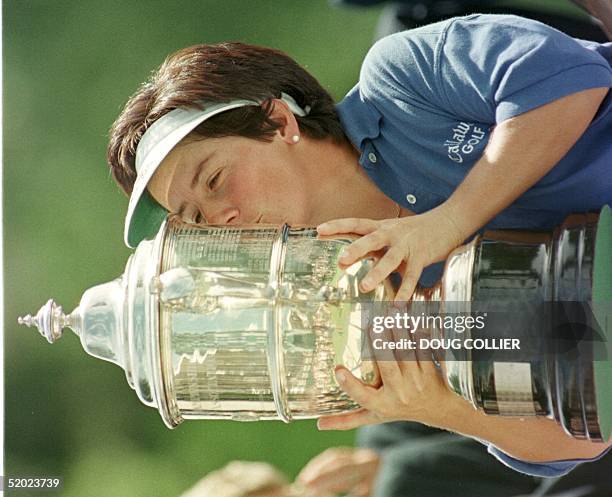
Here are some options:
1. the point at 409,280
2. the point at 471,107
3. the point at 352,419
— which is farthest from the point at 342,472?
the point at 471,107

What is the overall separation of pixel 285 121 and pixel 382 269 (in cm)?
22

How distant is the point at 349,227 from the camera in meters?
0.79

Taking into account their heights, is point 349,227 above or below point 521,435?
above

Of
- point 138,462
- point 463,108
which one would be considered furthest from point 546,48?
point 138,462

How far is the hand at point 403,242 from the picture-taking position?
757 millimetres

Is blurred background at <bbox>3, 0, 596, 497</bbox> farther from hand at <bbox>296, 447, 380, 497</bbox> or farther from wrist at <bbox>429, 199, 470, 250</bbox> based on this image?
wrist at <bbox>429, 199, 470, 250</bbox>

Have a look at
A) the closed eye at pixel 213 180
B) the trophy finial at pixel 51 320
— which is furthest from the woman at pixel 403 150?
the trophy finial at pixel 51 320

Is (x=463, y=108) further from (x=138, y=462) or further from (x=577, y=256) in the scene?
(x=138, y=462)

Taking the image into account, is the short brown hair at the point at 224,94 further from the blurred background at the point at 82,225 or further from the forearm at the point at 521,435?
the forearm at the point at 521,435

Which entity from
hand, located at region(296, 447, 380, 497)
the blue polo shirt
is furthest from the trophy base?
hand, located at region(296, 447, 380, 497)

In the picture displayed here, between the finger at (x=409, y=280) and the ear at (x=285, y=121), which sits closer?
the finger at (x=409, y=280)

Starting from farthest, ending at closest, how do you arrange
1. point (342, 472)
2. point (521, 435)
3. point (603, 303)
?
point (342, 472)
point (521, 435)
point (603, 303)

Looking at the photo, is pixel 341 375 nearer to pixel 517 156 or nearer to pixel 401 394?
pixel 401 394

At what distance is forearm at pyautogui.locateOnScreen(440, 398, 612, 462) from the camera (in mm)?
835
